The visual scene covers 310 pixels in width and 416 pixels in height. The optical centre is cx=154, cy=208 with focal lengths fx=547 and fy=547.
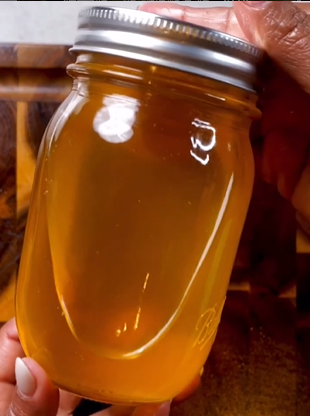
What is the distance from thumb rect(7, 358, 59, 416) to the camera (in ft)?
1.45

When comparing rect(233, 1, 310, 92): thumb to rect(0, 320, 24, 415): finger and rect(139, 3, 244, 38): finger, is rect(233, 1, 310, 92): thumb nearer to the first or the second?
rect(139, 3, 244, 38): finger

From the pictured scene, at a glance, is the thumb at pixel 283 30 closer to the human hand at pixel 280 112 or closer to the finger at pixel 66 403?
the human hand at pixel 280 112

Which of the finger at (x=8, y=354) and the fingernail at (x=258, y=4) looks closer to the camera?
the fingernail at (x=258, y=4)

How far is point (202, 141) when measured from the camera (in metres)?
0.40

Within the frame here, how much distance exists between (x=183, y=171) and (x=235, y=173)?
0.05 m

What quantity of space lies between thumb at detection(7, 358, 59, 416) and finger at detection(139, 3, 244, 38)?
341 millimetres

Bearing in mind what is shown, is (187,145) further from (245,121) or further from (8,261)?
(8,261)

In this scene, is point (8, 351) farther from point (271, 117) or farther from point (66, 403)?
point (271, 117)

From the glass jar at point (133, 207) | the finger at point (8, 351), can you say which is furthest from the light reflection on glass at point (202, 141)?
the finger at point (8, 351)

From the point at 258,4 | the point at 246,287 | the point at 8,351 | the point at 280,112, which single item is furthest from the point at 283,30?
the point at 8,351

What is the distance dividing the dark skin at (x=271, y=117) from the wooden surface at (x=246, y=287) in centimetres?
5

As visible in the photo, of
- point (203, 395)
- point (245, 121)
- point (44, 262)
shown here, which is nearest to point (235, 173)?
point (245, 121)

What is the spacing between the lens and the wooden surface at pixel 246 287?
586 millimetres

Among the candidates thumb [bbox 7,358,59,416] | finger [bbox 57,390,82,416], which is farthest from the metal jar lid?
finger [bbox 57,390,82,416]
